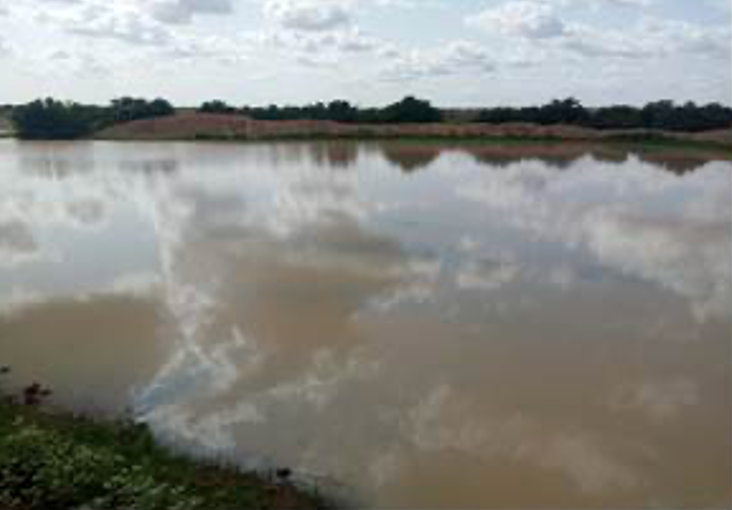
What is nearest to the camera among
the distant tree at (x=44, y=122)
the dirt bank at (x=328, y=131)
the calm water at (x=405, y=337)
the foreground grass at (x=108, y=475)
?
the foreground grass at (x=108, y=475)

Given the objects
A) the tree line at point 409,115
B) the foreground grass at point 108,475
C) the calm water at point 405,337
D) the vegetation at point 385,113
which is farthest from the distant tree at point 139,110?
the foreground grass at point 108,475

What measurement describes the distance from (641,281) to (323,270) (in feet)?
15.1

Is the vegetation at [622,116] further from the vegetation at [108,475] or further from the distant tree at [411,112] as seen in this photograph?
the vegetation at [108,475]

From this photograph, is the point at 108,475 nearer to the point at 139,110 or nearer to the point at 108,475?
the point at 108,475

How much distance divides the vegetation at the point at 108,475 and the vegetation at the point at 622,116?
45855mm

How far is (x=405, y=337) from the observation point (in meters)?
7.89

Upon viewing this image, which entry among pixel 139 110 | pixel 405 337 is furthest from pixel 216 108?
pixel 405 337

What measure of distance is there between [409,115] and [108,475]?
46742 mm

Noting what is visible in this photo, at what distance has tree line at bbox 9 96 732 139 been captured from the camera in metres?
45.6

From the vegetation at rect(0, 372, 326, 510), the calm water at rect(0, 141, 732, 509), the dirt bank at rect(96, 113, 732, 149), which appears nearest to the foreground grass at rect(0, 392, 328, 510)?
the vegetation at rect(0, 372, 326, 510)

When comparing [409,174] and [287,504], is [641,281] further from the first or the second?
[409,174]

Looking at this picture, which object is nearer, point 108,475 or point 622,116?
point 108,475

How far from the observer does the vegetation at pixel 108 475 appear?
379 cm

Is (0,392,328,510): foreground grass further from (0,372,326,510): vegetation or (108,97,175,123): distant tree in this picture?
(108,97,175,123): distant tree
